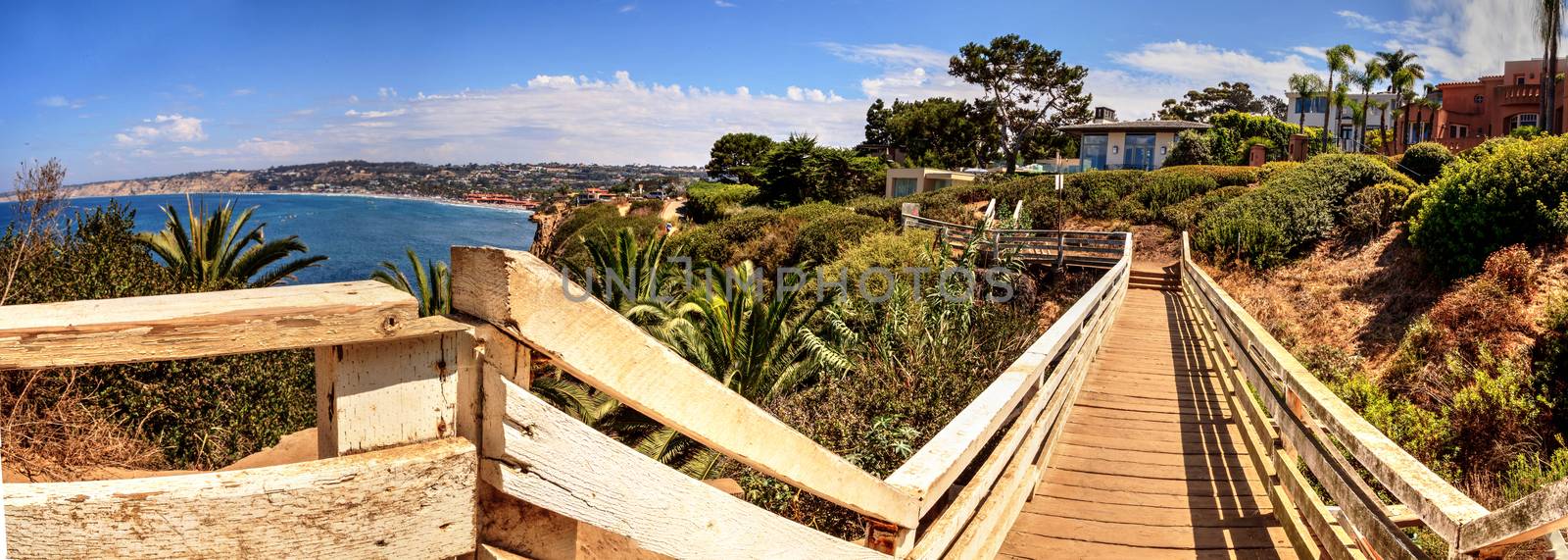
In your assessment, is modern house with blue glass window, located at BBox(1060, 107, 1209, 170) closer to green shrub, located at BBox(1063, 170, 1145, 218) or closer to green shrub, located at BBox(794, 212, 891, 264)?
green shrub, located at BBox(1063, 170, 1145, 218)

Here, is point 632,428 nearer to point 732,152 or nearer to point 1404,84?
point 1404,84

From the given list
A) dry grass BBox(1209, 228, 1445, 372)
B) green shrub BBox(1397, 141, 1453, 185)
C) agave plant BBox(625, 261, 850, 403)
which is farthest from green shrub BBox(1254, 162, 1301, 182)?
agave plant BBox(625, 261, 850, 403)

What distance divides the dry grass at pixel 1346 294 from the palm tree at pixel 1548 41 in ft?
69.0

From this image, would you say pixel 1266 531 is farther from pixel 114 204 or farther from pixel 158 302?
pixel 114 204

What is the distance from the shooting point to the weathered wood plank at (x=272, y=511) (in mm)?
1095

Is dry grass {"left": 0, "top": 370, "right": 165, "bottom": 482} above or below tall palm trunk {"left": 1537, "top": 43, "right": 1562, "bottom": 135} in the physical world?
below

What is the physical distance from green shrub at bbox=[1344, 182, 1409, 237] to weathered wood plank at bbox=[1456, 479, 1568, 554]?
20.3 m

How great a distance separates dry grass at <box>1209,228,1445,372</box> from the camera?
554 inches

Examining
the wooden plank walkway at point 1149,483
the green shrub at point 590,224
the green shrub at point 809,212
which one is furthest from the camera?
the green shrub at point 590,224

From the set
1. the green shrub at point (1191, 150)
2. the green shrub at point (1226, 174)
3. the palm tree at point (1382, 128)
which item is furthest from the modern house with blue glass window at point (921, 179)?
the palm tree at point (1382, 128)

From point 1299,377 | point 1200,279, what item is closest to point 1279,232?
point 1200,279

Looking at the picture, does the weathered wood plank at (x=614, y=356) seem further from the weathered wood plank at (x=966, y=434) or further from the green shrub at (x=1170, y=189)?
the green shrub at (x=1170, y=189)

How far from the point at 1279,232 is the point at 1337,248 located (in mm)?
1203

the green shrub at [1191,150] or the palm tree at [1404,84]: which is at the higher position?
the palm tree at [1404,84]
